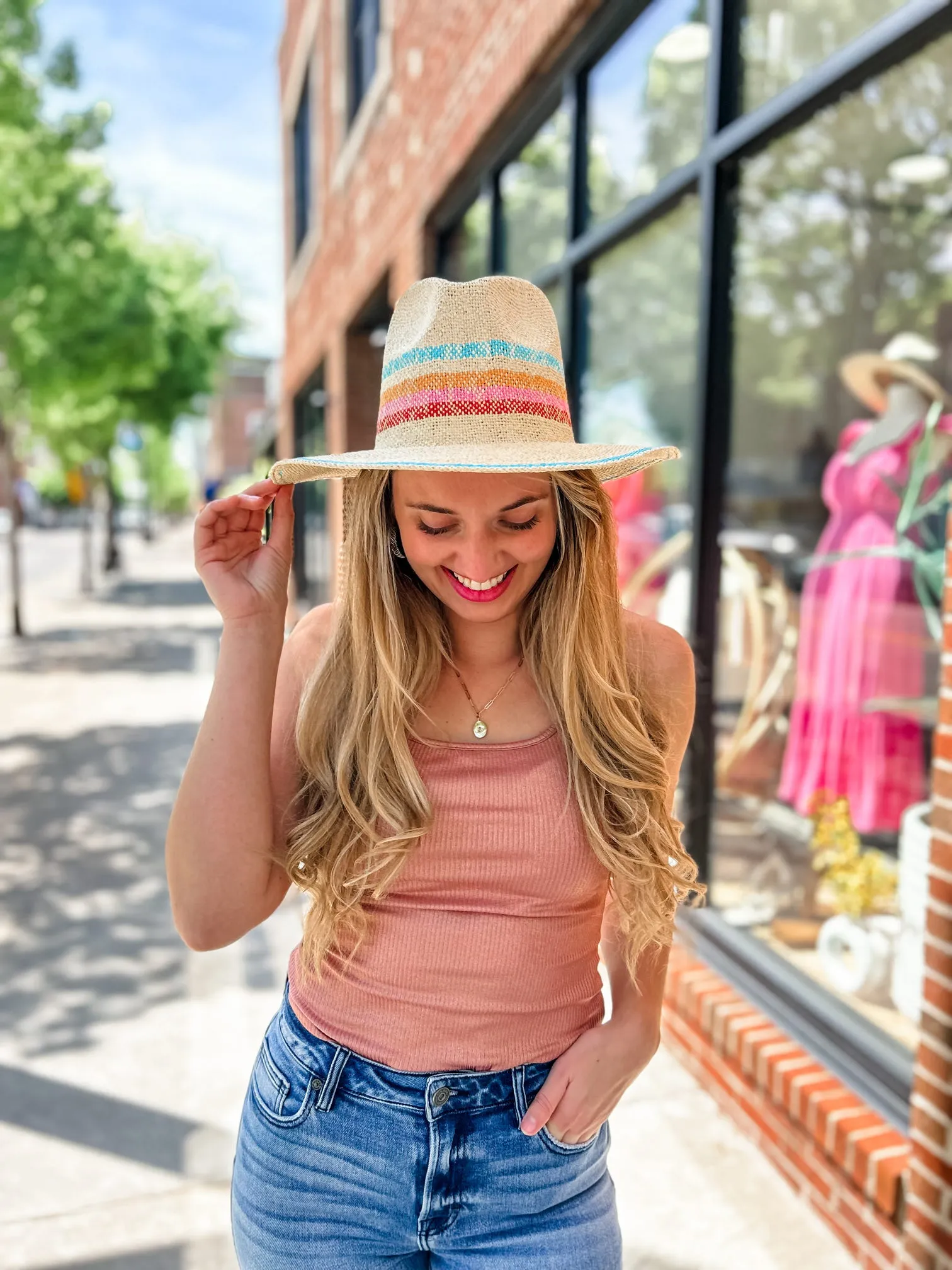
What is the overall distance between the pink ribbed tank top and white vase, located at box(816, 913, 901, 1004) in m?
1.93

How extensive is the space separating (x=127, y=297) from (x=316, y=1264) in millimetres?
13331

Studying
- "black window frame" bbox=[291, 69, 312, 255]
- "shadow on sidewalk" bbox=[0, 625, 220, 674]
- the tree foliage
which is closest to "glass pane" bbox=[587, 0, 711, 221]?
the tree foliage

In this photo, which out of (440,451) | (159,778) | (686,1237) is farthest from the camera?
(159,778)

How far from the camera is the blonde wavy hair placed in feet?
4.66

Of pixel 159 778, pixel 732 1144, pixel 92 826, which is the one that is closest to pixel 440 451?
pixel 732 1144

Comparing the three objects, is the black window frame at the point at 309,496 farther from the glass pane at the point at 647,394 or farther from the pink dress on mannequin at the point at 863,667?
the pink dress on mannequin at the point at 863,667

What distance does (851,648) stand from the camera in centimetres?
383

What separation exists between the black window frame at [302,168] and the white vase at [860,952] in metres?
11.6

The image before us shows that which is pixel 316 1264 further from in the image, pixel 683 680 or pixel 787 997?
pixel 787 997

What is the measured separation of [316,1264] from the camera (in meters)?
1.36

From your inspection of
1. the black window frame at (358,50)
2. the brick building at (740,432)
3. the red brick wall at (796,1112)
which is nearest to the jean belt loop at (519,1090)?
the brick building at (740,432)

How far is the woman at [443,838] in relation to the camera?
4.44 ft

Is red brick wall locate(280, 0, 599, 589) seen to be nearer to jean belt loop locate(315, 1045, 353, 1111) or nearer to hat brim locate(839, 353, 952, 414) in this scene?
hat brim locate(839, 353, 952, 414)

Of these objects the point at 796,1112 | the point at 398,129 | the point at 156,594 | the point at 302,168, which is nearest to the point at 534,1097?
the point at 796,1112
